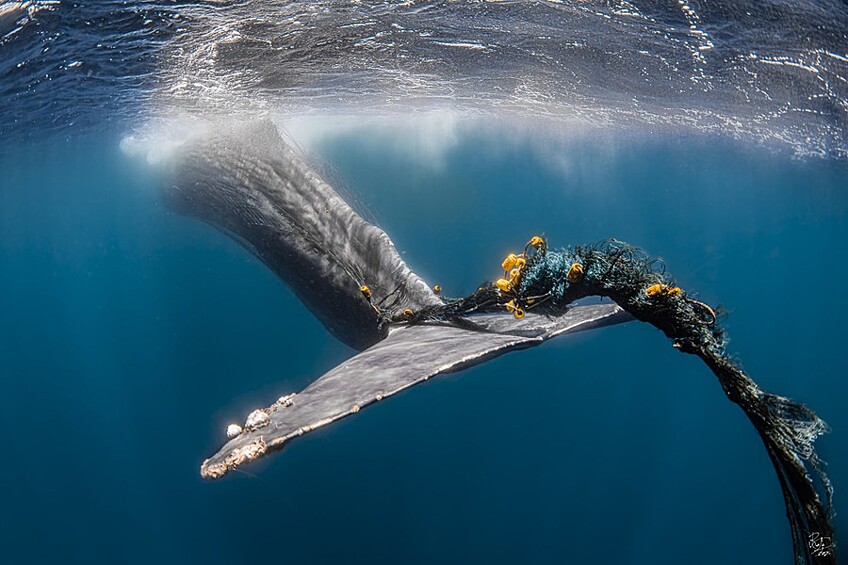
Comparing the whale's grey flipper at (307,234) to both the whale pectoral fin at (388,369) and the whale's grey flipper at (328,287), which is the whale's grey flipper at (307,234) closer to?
the whale's grey flipper at (328,287)

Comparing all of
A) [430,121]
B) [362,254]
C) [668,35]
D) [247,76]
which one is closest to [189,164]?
[247,76]

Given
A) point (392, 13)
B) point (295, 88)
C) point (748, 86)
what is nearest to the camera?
point (392, 13)

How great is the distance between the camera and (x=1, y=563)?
19672 millimetres

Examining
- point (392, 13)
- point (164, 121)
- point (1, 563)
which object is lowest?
point (1, 563)

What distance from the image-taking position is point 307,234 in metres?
8.42

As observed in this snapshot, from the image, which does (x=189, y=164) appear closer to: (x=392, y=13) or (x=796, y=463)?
(x=392, y=13)

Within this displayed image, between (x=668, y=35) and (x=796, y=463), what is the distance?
37.0 ft

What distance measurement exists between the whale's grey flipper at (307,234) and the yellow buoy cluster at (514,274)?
4.69 feet

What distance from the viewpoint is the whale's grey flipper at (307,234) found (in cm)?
690

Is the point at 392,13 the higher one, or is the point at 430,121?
the point at 392,13

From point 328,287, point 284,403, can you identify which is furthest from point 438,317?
point 328,287

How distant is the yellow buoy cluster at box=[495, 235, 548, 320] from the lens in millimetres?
4785

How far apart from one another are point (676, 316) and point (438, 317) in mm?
2469

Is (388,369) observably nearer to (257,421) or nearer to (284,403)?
(284,403)
